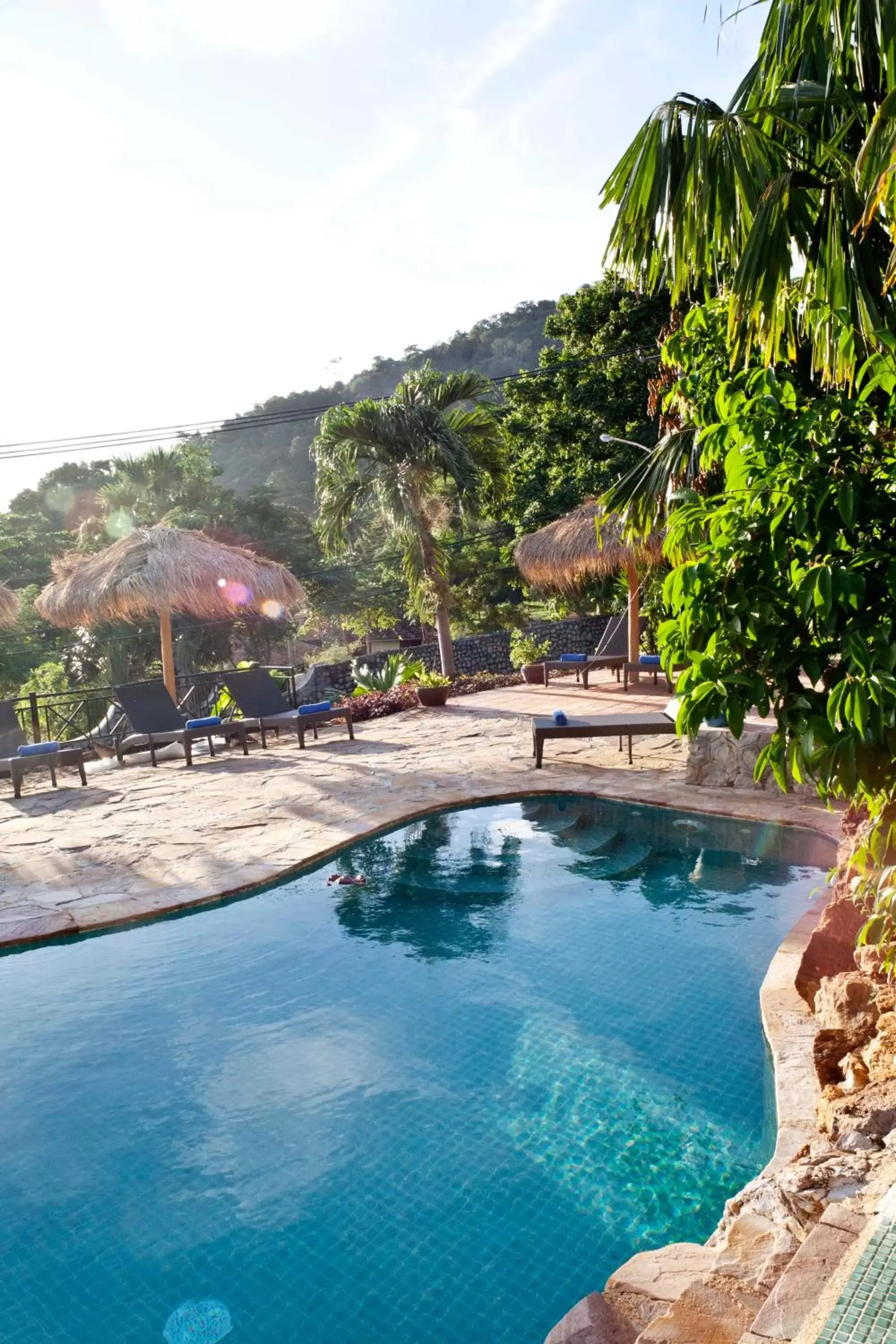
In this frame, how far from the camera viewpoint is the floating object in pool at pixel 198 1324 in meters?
2.61

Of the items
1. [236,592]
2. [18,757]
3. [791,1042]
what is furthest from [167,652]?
[791,1042]

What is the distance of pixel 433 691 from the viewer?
13578mm

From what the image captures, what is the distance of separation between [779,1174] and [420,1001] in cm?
240

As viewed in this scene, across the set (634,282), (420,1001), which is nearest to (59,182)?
(634,282)

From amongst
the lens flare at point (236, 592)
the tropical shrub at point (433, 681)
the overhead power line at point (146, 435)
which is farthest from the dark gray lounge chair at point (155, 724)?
the overhead power line at point (146, 435)

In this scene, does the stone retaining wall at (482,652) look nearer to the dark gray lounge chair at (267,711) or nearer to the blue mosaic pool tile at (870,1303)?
the dark gray lounge chair at (267,711)

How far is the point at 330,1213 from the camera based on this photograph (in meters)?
3.10

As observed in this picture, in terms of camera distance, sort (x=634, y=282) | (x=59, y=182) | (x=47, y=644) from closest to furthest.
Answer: (x=634, y=282)
(x=59, y=182)
(x=47, y=644)

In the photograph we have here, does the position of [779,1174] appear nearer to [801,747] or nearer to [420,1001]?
[801,747]

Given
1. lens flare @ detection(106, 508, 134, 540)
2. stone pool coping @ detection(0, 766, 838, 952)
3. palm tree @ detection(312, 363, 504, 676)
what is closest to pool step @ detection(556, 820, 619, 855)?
stone pool coping @ detection(0, 766, 838, 952)

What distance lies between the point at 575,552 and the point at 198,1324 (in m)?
12.9

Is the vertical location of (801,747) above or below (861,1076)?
above

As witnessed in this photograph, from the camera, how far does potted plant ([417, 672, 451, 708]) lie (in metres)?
13.6

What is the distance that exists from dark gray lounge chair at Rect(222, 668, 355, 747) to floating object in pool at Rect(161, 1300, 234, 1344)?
28.1 ft
